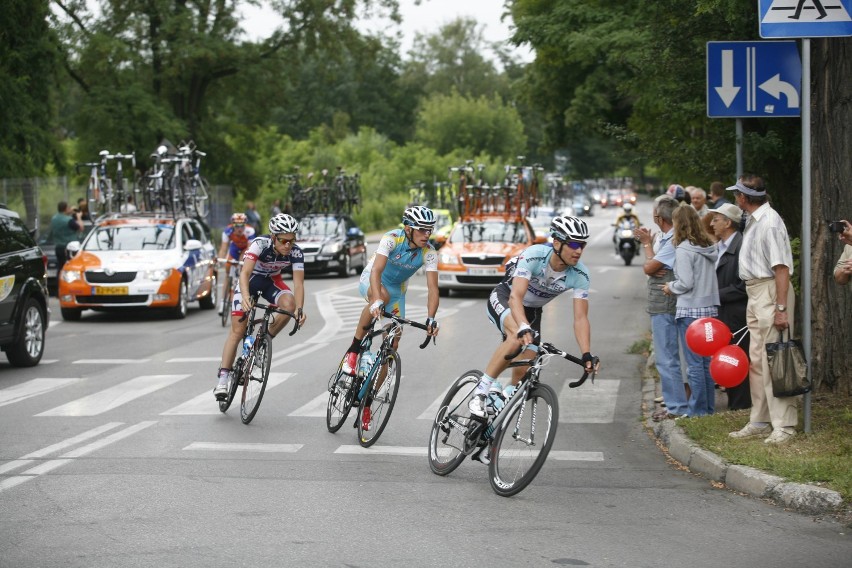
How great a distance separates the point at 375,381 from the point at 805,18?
4168 mm

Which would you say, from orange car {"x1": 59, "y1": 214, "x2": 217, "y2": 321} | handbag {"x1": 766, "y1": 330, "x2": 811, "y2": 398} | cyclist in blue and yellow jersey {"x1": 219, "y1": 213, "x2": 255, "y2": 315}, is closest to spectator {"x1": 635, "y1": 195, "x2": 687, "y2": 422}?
handbag {"x1": 766, "y1": 330, "x2": 811, "y2": 398}

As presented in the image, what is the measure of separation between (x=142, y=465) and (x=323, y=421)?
2.42 metres

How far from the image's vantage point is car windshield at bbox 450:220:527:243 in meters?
27.2

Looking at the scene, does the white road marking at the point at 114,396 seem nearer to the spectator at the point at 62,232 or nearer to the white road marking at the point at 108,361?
the white road marking at the point at 108,361

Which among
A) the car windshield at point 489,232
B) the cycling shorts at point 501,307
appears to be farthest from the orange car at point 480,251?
the cycling shorts at point 501,307

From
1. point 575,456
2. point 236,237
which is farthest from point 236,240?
point 575,456

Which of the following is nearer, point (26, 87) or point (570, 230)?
point (570, 230)

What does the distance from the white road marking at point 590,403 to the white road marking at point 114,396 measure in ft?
13.8

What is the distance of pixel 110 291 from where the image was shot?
826 inches

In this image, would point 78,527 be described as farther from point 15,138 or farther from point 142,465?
point 15,138

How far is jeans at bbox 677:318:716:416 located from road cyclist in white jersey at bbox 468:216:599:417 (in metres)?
2.29

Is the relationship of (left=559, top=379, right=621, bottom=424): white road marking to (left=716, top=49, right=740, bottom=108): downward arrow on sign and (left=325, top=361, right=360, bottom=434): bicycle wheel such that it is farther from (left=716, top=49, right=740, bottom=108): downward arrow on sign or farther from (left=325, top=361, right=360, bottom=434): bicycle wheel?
(left=716, top=49, right=740, bottom=108): downward arrow on sign

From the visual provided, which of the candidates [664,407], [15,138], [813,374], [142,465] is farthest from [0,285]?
[15,138]

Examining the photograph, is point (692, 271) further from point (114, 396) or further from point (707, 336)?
point (114, 396)
